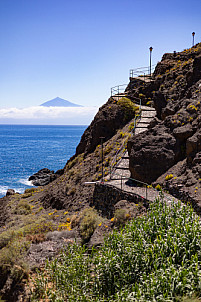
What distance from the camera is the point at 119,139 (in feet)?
81.7

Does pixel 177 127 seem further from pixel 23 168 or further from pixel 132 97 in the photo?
pixel 23 168

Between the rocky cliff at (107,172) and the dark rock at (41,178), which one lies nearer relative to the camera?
the rocky cliff at (107,172)

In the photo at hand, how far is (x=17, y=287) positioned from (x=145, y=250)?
5.66m

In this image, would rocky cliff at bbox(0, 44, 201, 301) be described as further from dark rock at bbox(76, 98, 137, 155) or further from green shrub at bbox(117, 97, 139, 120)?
dark rock at bbox(76, 98, 137, 155)

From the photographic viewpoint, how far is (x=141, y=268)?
748cm

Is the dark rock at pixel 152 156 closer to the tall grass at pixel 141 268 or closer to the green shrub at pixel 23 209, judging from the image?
the tall grass at pixel 141 268

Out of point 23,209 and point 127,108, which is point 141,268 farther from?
point 127,108

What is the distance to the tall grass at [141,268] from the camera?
20.2ft

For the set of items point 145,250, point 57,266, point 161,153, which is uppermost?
point 161,153

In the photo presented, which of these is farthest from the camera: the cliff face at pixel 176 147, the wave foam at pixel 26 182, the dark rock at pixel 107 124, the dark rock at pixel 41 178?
the wave foam at pixel 26 182

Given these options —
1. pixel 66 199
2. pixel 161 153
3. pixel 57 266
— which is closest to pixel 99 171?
pixel 66 199

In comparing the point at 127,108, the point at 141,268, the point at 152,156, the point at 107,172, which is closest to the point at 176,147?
the point at 152,156

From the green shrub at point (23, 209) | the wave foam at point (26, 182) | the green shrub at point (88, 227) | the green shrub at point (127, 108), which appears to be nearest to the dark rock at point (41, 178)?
the wave foam at point (26, 182)

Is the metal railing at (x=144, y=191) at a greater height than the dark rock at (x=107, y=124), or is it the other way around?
the dark rock at (x=107, y=124)
